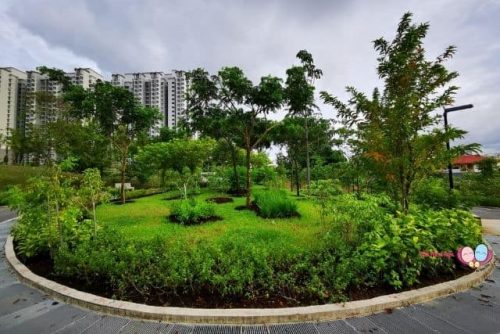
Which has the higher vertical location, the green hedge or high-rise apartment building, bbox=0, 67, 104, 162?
high-rise apartment building, bbox=0, 67, 104, 162

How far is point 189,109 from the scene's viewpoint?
10.2m

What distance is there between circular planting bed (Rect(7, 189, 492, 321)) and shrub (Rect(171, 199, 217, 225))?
2.79 m

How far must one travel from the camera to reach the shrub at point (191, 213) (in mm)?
7336

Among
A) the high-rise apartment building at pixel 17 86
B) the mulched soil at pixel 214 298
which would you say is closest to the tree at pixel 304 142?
the mulched soil at pixel 214 298

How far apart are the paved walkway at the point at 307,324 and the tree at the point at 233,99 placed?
6.90m

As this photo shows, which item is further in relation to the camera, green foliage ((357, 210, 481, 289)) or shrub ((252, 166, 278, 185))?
shrub ((252, 166, 278, 185))

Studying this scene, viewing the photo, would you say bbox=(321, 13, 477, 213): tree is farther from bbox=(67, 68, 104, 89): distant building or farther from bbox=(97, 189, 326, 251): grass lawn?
bbox=(67, 68, 104, 89): distant building

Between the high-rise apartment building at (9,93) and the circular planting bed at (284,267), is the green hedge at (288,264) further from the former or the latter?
the high-rise apartment building at (9,93)

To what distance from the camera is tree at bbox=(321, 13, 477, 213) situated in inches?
191

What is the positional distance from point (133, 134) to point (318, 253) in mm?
11714

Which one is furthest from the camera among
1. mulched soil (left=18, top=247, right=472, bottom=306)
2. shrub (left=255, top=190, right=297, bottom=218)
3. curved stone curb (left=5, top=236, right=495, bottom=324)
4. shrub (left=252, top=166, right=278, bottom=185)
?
shrub (left=252, top=166, right=278, bottom=185)

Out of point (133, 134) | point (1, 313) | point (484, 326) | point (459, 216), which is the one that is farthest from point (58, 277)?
point (133, 134)

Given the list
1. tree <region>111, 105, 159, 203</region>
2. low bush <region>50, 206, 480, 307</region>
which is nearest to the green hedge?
low bush <region>50, 206, 480, 307</region>

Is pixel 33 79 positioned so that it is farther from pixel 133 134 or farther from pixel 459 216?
pixel 459 216
